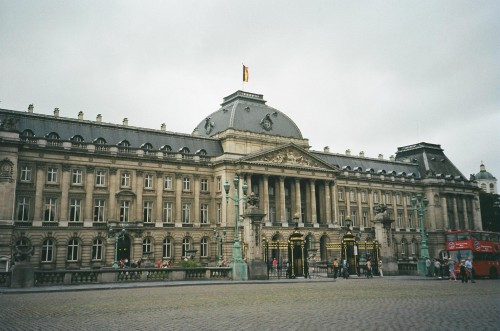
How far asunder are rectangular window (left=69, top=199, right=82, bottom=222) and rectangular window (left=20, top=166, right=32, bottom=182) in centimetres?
575

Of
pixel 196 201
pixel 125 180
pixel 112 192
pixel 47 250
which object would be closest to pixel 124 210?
pixel 112 192

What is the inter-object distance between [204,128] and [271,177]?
14996 millimetres

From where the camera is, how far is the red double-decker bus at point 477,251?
4341 centimetres

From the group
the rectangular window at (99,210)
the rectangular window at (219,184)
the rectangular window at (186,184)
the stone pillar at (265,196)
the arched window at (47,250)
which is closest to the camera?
the arched window at (47,250)

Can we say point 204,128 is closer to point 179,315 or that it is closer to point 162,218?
point 162,218

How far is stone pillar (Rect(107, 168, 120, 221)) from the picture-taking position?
6106cm

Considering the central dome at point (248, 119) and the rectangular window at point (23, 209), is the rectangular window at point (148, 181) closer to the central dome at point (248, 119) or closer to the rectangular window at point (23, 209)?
the central dome at point (248, 119)

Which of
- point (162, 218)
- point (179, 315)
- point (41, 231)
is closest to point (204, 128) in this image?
point (162, 218)

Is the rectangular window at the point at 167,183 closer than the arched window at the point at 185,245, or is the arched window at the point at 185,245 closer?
the arched window at the point at 185,245

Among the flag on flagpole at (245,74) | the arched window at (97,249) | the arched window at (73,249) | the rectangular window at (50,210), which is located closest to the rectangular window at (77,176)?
the rectangular window at (50,210)

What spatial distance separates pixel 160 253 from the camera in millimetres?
63406

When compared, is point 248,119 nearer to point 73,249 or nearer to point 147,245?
point 147,245

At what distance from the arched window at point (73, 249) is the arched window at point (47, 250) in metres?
2.03

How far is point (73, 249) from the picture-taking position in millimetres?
57688
